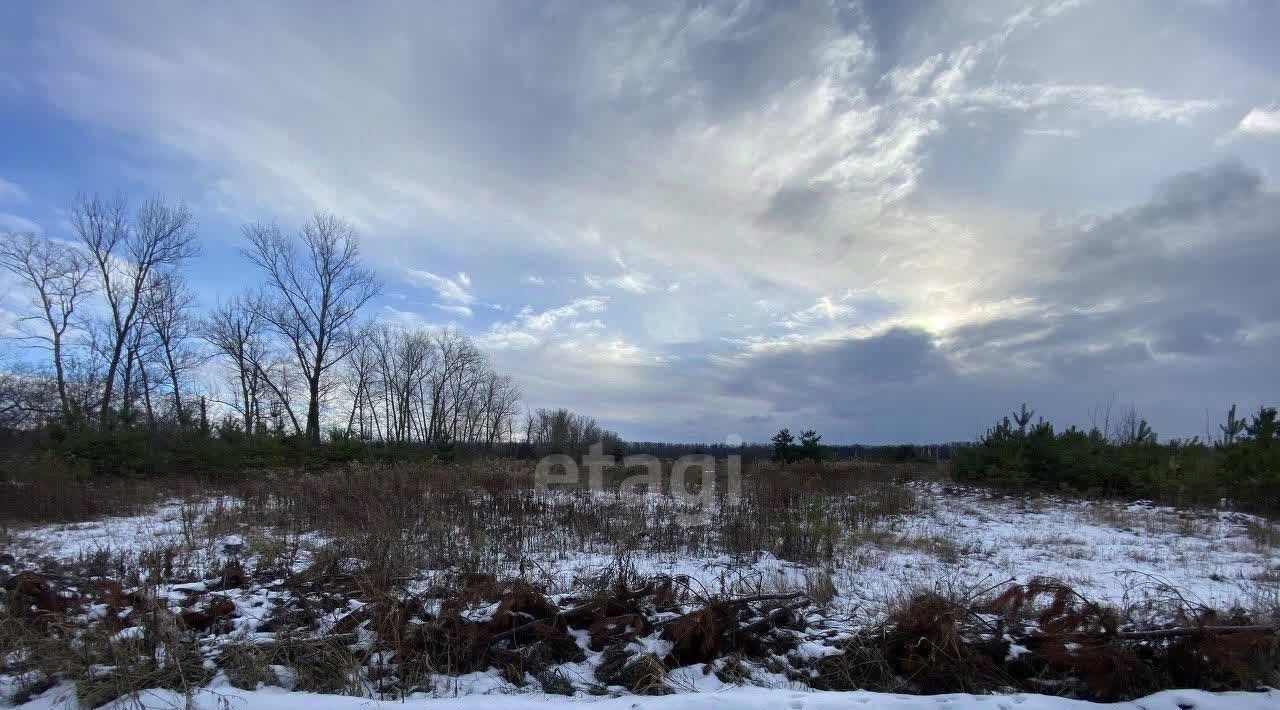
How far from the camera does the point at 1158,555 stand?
8117mm

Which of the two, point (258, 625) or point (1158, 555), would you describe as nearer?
point (258, 625)

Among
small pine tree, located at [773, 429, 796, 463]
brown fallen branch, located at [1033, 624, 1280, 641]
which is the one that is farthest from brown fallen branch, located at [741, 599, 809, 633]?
small pine tree, located at [773, 429, 796, 463]

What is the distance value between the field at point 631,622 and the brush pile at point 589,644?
2cm

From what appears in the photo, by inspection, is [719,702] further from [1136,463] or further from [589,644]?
[1136,463]

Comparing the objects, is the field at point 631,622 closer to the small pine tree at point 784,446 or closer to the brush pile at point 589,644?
the brush pile at point 589,644

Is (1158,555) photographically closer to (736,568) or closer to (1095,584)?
(1095,584)

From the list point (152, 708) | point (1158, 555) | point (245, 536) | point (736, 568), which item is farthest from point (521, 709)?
point (1158, 555)

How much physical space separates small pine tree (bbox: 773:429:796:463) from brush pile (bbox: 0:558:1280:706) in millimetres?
20163

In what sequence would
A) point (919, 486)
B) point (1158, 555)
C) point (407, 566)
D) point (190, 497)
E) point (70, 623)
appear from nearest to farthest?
point (70, 623), point (407, 566), point (1158, 555), point (190, 497), point (919, 486)

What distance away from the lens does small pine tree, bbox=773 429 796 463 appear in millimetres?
24859

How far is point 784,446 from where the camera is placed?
25047 millimetres

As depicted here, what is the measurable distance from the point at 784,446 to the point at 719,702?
2238cm

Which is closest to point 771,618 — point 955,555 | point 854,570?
point 854,570

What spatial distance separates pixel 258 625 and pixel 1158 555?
10.5 m
